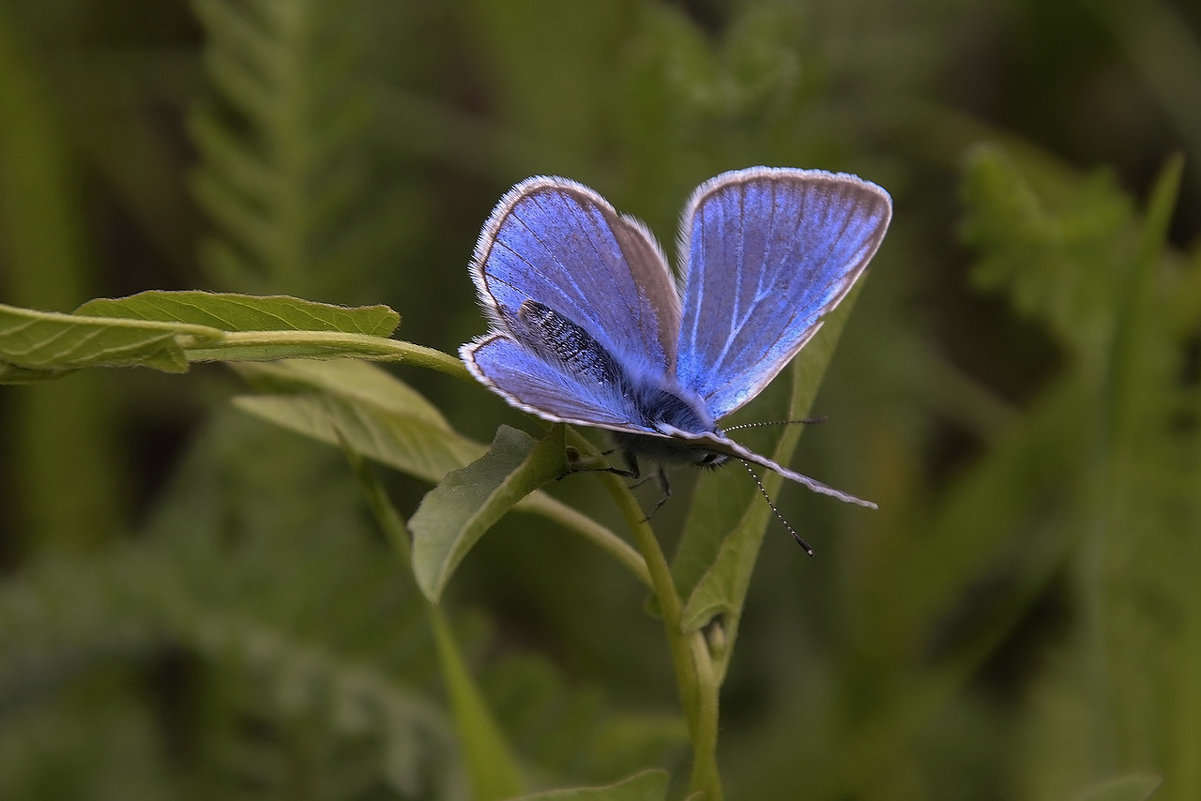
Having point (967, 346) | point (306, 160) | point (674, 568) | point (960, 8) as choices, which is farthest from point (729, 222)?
point (960, 8)

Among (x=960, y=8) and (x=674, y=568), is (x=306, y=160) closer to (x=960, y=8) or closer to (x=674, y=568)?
(x=674, y=568)

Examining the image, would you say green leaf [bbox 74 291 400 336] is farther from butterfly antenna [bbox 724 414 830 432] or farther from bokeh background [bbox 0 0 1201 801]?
bokeh background [bbox 0 0 1201 801]

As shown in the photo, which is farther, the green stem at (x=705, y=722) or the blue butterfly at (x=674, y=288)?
the blue butterfly at (x=674, y=288)

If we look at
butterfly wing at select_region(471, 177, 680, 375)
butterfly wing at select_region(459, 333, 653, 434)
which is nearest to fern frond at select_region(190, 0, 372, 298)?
butterfly wing at select_region(471, 177, 680, 375)

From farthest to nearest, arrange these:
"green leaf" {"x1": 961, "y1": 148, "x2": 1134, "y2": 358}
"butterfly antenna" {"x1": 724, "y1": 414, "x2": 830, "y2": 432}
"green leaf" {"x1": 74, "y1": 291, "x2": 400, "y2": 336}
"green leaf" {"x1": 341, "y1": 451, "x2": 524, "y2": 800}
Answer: "green leaf" {"x1": 961, "y1": 148, "x2": 1134, "y2": 358} < "green leaf" {"x1": 341, "y1": 451, "x2": 524, "y2": 800} < "butterfly antenna" {"x1": 724, "y1": 414, "x2": 830, "y2": 432} < "green leaf" {"x1": 74, "y1": 291, "x2": 400, "y2": 336}

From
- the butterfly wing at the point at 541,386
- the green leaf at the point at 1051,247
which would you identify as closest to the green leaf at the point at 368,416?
the butterfly wing at the point at 541,386

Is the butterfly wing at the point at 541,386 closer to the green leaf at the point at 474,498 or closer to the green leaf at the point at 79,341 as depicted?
the green leaf at the point at 474,498
